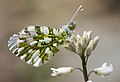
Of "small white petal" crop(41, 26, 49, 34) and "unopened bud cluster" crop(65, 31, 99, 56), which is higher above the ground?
"small white petal" crop(41, 26, 49, 34)

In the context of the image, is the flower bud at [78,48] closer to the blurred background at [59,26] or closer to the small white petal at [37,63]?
the small white petal at [37,63]

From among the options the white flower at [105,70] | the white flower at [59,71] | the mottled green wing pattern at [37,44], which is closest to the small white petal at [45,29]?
the mottled green wing pattern at [37,44]

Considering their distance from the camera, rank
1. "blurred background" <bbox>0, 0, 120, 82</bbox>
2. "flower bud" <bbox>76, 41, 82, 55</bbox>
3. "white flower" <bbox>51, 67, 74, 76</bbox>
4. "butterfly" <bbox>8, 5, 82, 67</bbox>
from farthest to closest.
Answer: "blurred background" <bbox>0, 0, 120, 82</bbox>, "butterfly" <bbox>8, 5, 82, 67</bbox>, "white flower" <bbox>51, 67, 74, 76</bbox>, "flower bud" <bbox>76, 41, 82, 55</bbox>

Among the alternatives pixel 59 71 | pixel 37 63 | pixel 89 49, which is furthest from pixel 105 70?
pixel 37 63

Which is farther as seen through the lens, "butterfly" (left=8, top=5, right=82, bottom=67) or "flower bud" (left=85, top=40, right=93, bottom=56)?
"butterfly" (left=8, top=5, right=82, bottom=67)

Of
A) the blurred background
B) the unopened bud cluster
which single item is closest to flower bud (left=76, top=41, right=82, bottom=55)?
the unopened bud cluster

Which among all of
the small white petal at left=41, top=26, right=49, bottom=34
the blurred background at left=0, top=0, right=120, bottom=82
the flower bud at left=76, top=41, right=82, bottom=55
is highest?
the blurred background at left=0, top=0, right=120, bottom=82

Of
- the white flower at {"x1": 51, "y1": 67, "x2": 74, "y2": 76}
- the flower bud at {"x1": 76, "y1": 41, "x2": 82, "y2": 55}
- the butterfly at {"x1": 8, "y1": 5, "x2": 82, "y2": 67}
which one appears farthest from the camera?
the butterfly at {"x1": 8, "y1": 5, "x2": 82, "y2": 67}

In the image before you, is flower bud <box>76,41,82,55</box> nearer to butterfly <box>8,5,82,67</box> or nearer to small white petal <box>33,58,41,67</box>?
butterfly <box>8,5,82,67</box>
